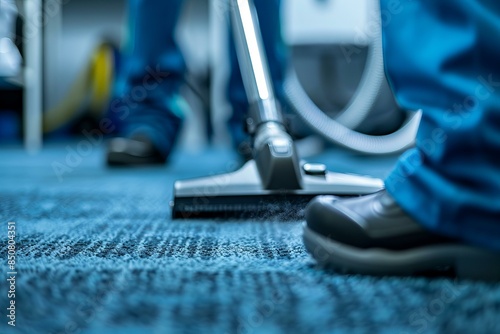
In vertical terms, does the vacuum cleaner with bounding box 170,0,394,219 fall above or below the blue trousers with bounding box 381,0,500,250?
below

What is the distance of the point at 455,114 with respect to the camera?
400 mm

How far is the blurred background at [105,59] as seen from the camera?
7.68 feet

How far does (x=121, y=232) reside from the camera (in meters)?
0.64

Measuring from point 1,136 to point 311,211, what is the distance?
11.1 feet

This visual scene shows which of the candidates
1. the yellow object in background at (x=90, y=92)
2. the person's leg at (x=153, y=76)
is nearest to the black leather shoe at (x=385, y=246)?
the person's leg at (x=153, y=76)

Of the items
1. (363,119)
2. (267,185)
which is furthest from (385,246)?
(363,119)

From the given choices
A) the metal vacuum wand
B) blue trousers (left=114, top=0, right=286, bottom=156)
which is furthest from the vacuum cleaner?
blue trousers (left=114, top=0, right=286, bottom=156)

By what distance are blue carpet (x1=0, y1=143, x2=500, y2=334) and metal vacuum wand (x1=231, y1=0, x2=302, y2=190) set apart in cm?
7

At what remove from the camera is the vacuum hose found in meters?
1.86

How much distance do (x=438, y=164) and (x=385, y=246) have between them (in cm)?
7

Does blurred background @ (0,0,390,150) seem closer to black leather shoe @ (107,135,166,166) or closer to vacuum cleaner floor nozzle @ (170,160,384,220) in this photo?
black leather shoe @ (107,135,166,166)

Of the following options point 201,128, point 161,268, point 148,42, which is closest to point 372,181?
point 161,268

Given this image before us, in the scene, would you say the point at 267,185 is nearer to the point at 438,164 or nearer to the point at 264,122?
the point at 264,122

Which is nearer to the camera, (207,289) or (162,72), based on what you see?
(207,289)
